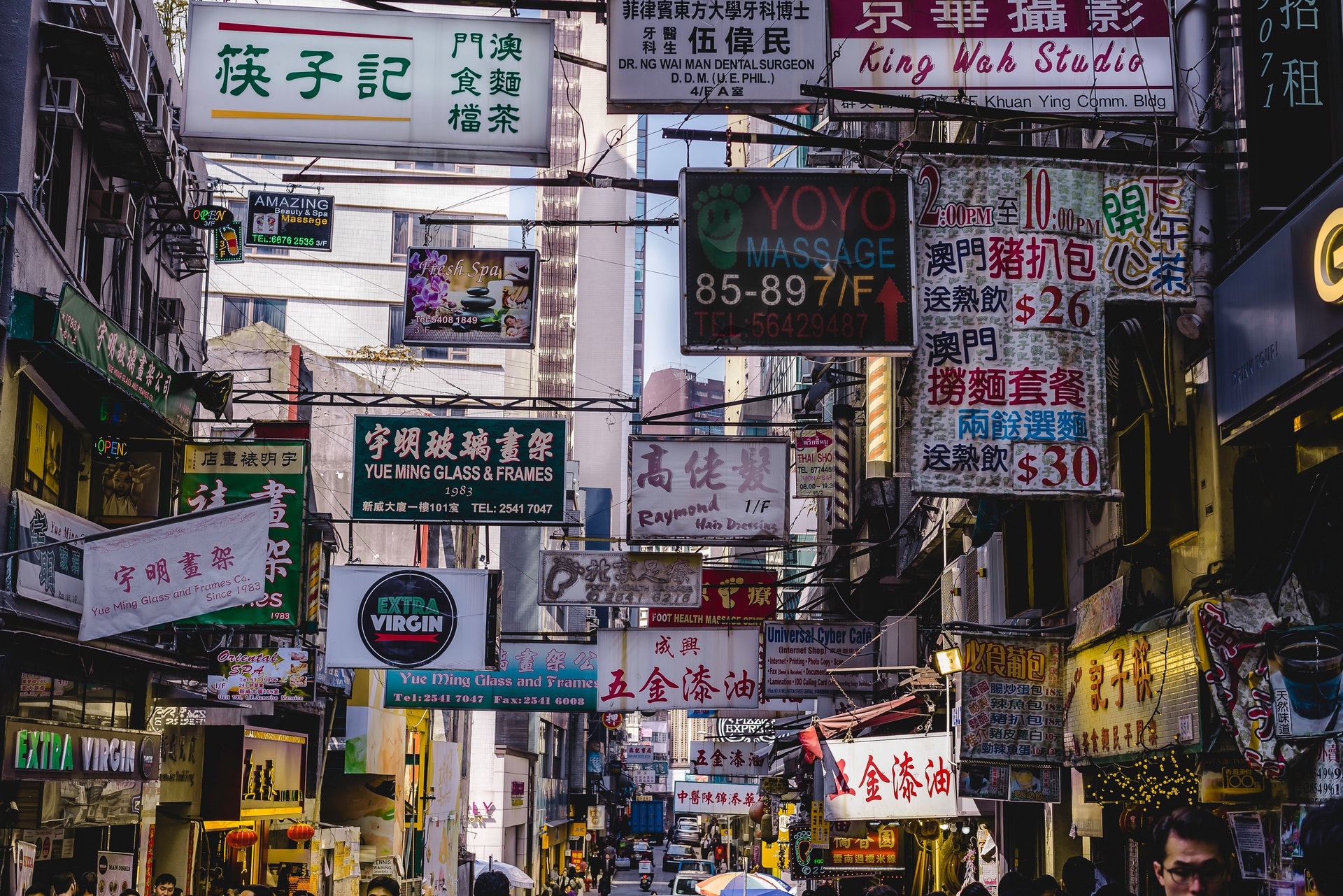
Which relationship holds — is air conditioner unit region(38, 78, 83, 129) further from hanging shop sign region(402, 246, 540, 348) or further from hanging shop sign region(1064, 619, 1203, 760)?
hanging shop sign region(1064, 619, 1203, 760)

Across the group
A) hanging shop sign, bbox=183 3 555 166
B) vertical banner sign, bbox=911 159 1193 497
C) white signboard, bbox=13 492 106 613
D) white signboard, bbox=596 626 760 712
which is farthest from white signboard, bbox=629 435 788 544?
vertical banner sign, bbox=911 159 1193 497

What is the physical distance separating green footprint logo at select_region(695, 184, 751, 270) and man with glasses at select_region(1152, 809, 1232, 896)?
646cm

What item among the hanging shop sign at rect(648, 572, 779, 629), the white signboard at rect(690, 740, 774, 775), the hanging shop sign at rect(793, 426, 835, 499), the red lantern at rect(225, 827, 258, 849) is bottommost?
the red lantern at rect(225, 827, 258, 849)

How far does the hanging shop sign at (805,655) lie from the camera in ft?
73.4

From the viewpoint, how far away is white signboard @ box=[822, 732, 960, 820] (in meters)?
16.2

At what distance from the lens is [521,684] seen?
80.2ft

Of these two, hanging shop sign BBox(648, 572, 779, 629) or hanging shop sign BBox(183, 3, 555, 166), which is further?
hanging shop sign BBox(648, 572, 779, 629)

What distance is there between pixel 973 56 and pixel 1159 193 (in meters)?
1.80

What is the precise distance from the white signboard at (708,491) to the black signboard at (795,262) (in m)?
8.70

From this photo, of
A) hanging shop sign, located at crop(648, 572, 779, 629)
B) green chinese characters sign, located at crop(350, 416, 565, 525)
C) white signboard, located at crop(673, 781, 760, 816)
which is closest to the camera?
green chinese characters sign, located at crop(350, 416, 565, 525)

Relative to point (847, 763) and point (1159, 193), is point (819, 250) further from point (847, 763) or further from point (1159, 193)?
point (847, 763)

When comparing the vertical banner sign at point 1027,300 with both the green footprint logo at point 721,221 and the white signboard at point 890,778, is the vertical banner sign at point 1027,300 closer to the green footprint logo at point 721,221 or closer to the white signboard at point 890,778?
the green footprint logo at point 721,221

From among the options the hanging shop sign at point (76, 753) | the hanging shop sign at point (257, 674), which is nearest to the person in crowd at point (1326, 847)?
the hanging shop sign at point (76, 753)

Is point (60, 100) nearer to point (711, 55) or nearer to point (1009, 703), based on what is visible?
point (711, 55)
